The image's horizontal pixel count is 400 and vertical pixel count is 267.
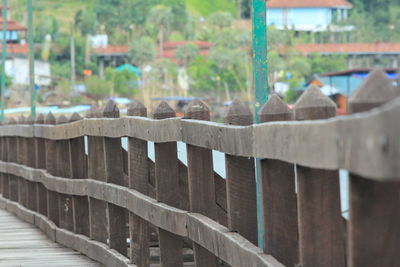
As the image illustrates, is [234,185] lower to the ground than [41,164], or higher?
higher

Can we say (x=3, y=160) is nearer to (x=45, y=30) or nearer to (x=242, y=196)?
(x=242, y=196)

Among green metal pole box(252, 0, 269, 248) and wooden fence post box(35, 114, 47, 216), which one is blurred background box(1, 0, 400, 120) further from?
green metal pole box(252, 0, 269, 248)

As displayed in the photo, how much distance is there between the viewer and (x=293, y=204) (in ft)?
15.2

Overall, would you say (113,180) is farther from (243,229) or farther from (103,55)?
(103,55)

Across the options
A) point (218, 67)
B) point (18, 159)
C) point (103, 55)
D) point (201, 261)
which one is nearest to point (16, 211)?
point (18, 159)

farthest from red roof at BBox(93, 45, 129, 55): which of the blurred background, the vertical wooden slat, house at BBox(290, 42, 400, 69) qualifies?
the vertical wooden slat

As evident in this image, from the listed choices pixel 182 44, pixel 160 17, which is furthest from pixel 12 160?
pixel 160 17

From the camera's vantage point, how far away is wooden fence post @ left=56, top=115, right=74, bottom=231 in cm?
991

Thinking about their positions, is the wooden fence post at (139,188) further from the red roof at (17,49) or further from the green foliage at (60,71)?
the green foliage at (60,71)

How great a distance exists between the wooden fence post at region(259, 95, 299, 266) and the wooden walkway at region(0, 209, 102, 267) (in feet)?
13.3

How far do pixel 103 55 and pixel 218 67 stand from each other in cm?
1971

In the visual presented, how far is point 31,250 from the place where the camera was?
9.66 m

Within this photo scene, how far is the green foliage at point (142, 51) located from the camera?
156m

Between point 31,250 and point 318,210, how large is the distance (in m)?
5.91
